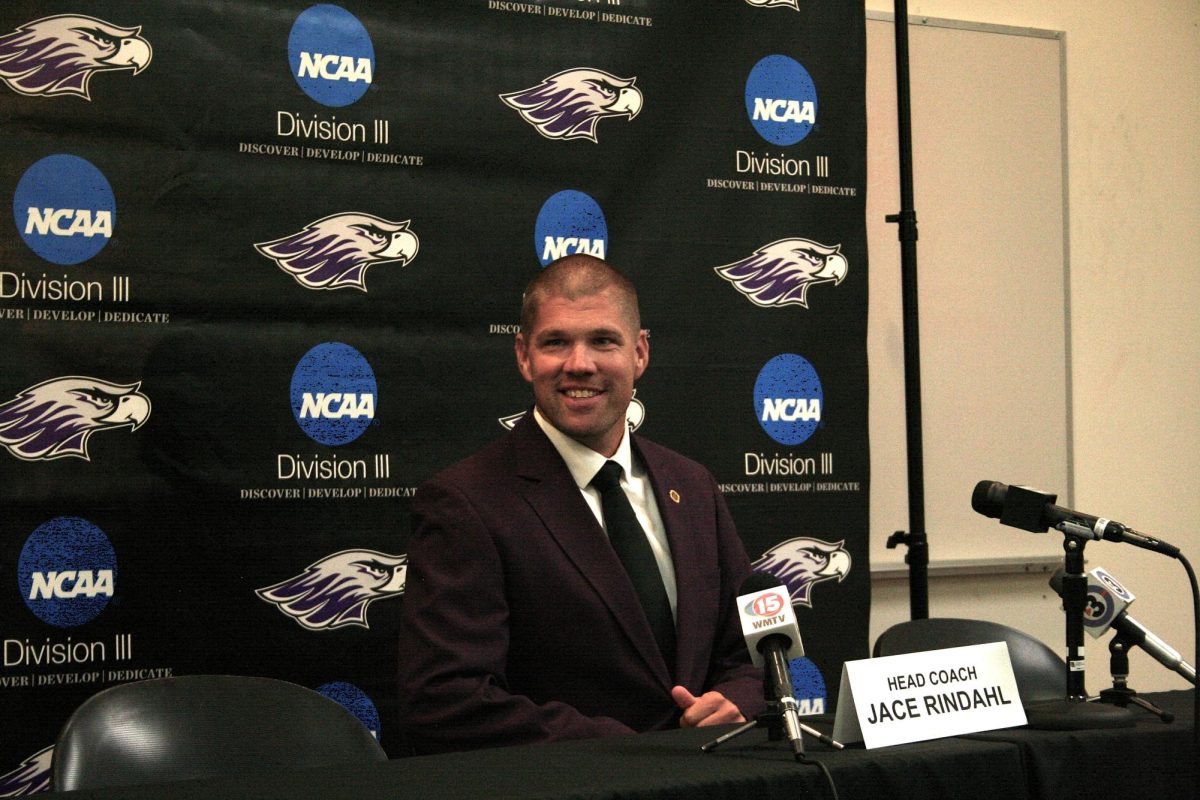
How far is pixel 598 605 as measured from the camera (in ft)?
7.30

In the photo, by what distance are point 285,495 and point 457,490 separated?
822mm

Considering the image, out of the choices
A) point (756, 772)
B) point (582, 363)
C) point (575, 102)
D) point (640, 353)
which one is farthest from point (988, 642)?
point (575, 102)

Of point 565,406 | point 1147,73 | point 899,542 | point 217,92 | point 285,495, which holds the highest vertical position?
point 1147,73

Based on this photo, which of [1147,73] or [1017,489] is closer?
[1017,489]

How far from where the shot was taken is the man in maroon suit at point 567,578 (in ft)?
6.91

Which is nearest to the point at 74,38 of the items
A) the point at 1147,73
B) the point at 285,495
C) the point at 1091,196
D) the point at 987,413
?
the point at 285,495

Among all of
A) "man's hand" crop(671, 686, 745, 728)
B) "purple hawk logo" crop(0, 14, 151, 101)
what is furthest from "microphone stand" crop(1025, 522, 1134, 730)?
"purple hawk logo" crop(0, 14, 151, 101)

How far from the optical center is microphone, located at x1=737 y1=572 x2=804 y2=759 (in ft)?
4.85

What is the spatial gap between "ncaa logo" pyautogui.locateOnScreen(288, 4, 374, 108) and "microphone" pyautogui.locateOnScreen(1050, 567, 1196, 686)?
2066 millimetres

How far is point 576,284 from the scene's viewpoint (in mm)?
2363

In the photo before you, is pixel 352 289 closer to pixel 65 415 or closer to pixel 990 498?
pixel 65 415

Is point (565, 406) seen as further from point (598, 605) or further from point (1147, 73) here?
point (1147, 73)

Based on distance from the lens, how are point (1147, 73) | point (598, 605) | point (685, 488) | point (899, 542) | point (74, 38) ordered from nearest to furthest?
point (598, 605), point (685, 488), point (74, 38), point (899, 542), point (1147, 73)

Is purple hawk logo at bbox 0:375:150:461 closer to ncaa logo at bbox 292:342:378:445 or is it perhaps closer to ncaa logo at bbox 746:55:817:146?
ncaa logo at bbox 292:342:378:445
